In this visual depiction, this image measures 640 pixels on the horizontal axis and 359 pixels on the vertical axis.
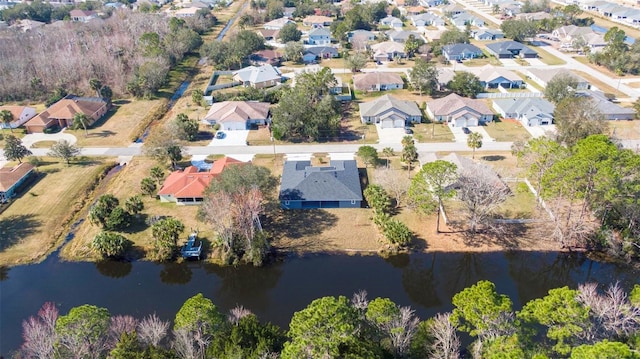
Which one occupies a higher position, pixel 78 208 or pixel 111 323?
pixel 111 323

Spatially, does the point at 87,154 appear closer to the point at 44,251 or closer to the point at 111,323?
the point at 44,251

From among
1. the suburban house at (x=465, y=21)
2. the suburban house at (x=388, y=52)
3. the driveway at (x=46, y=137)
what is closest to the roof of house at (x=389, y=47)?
the suburban house at (x=388, y=52)

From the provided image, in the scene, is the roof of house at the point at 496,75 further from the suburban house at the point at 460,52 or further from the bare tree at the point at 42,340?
the bare tree at the point at 42,340

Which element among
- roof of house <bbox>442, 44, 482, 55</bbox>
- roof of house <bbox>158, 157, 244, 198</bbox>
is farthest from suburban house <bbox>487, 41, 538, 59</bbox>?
roof of house <bbox>158, 157, 244, 198</bbox>

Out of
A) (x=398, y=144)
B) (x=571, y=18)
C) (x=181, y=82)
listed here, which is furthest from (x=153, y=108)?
(x=571, y=18)

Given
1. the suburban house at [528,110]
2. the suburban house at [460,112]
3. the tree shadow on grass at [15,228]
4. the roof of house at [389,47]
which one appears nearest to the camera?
the tree shadow on grass at [15,228]

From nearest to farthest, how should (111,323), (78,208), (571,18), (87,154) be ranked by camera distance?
(111,323) → (78,208) → (87,154) → (571,18)

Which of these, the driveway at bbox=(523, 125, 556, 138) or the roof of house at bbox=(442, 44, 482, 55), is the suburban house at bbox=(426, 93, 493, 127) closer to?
the driveway at bbox=(523, 125, 556, 138)
